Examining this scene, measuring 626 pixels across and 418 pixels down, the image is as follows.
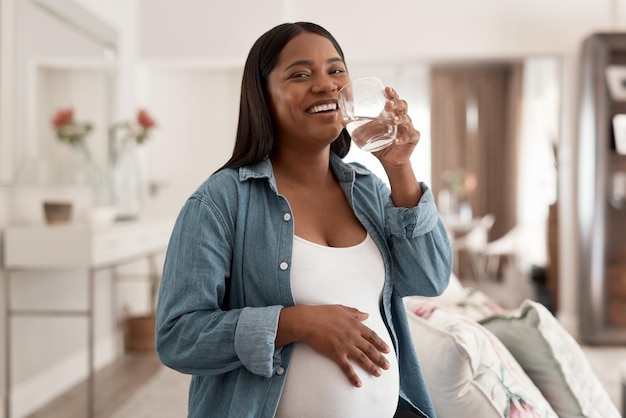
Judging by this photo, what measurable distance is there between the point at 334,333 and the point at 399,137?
0.31m

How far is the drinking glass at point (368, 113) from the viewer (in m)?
1.10

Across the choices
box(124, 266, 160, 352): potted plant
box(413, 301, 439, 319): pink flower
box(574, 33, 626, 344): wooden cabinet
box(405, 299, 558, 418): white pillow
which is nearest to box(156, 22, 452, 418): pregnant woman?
box(405, 299, 558, 418): white pillow

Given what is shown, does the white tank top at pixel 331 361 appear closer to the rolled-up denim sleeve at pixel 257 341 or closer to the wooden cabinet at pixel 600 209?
the rolled-up denim sleeve at pixel 257 341

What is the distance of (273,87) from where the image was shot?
1169mm

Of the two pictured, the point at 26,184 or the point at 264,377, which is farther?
the point at 26,184

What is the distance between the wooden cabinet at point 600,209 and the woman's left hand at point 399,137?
13.1 ft

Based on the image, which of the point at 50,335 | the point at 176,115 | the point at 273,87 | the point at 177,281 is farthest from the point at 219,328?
the point at 176,115

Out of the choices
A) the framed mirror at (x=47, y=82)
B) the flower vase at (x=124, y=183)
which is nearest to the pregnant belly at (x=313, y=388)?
the framed mirror at (x=47, y=82)

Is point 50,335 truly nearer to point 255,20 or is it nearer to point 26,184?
point 26,184

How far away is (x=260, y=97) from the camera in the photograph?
3.87 feet

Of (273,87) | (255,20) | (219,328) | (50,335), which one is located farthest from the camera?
(255,20)

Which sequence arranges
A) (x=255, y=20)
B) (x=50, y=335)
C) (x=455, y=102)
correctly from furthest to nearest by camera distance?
(x=455, y=102)
(x=255, y=20)
(x=50, y=335)

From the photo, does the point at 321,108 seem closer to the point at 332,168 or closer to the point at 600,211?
the point at 332,168

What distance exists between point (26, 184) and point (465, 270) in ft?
20.9
